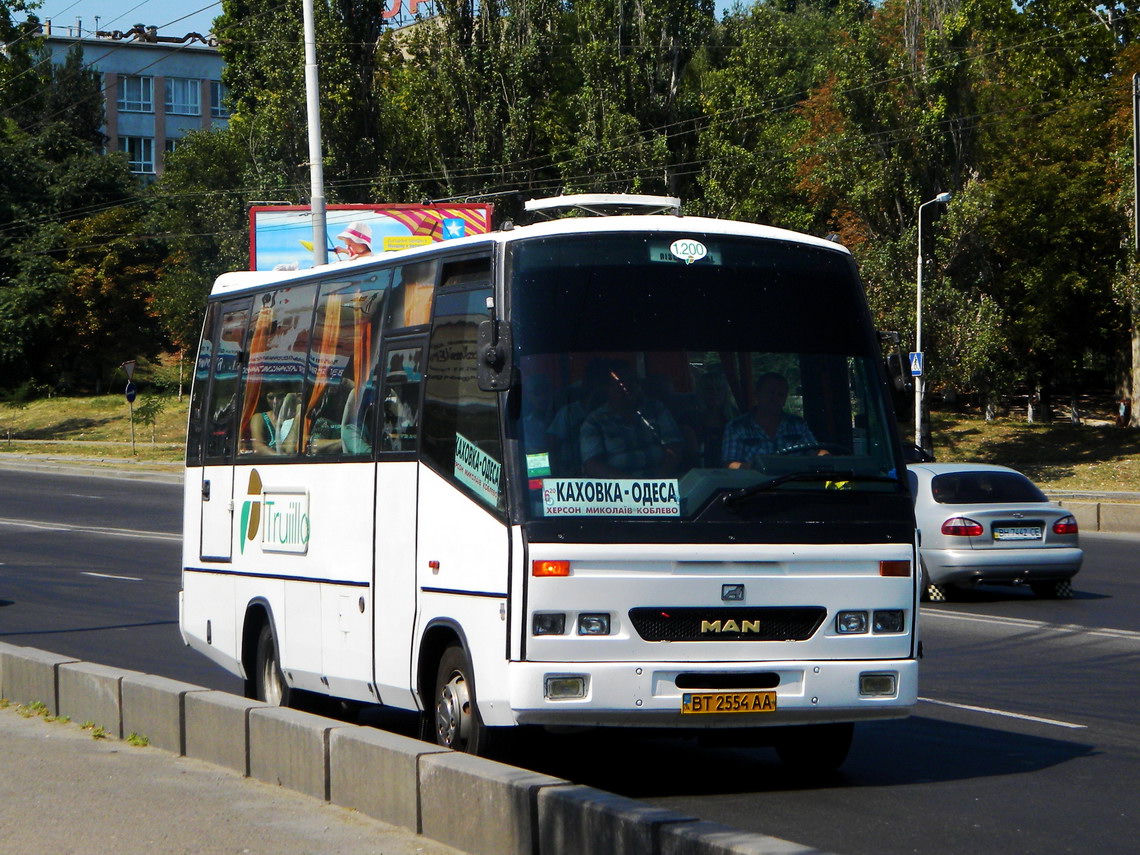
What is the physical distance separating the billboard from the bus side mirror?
3294cm

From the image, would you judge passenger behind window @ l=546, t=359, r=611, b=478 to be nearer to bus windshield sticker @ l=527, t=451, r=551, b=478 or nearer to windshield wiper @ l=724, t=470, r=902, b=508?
bus windshield sticker @ l=527, t=451, r=551, b=478

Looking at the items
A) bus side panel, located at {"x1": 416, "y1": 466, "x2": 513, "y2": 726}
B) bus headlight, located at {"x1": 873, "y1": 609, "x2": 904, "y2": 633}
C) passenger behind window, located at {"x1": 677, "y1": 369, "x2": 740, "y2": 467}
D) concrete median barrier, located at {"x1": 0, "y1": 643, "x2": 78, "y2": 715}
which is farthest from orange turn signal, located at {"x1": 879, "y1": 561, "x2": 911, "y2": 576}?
concrete median barrier, located at {"x1": 0, "y1": 643, "x2": 78, "y2": 715}

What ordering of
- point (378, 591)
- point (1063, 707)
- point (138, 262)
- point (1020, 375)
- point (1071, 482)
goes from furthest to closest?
point (138, 262), point (1020, 375), point (1071, 482), point (1063, 707), point (378, 591)

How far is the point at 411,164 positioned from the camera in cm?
4950

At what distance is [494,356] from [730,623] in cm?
163

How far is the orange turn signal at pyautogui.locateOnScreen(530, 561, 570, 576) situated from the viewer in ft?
23.2

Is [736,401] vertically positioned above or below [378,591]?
above

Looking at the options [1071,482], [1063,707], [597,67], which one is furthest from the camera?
[597,67]

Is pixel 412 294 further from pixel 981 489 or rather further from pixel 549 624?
pixel 981 489

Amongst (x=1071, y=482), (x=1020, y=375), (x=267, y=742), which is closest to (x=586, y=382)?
(x=267, y=742)

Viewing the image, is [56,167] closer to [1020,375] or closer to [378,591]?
[1020,375]

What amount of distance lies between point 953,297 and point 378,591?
38.3 meters

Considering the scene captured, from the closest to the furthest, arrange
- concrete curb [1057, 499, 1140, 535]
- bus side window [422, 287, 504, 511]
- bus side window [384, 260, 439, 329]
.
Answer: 1. bus side window [422, 287, 504, 511]
2. bus side window [384, 260, 439, 329]
3. concrete curb [1057, 499, 1140, 535]

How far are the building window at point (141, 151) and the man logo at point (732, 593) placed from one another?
103 meters
